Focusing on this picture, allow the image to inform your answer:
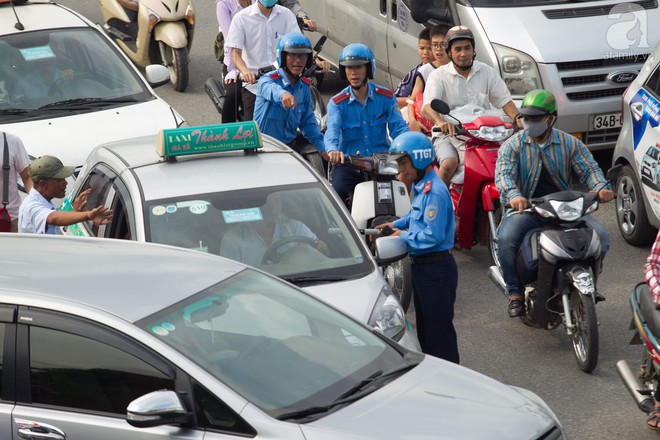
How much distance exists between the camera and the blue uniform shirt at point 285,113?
10.0 m

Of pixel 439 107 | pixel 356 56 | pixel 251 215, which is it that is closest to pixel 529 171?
pixel 439 107

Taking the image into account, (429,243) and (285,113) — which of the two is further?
(285,113)

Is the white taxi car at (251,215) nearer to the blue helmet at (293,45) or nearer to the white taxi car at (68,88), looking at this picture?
the blue helmet at (293,45)

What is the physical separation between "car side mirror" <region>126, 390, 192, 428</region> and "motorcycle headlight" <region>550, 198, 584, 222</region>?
4.05 meters

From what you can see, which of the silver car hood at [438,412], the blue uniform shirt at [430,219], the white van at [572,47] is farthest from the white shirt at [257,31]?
the silver car hood at [438,412]

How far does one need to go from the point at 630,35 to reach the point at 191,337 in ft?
24.9

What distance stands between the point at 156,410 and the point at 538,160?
14.9 feet

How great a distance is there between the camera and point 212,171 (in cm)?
762

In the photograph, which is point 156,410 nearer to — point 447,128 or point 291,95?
point 291,95

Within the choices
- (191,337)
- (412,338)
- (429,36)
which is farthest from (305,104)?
(191,337)

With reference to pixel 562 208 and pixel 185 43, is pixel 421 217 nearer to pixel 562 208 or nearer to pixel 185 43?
pixel 562 208

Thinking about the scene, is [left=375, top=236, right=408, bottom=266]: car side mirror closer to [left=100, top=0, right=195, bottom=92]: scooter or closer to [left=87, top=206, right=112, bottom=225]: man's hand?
[left=87, top=206, right=112, bottom=225]: man's hand

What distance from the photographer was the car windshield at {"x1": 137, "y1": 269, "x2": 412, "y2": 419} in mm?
5008

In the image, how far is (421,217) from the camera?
7.57 meters
